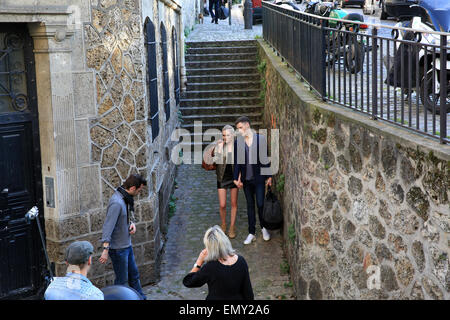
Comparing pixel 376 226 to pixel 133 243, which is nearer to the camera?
pixel 376 226

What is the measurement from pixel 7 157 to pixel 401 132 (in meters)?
4.20

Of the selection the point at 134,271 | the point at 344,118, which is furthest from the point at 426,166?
the point at 134,271

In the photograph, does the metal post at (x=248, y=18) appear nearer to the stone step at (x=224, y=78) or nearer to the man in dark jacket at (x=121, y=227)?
the stone step at (x=224, y=78)

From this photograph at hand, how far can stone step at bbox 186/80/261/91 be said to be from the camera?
50.0 feet

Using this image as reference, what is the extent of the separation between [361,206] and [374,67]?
4.31 feet

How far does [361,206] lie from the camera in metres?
5.43

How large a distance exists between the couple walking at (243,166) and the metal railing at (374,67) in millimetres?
1207

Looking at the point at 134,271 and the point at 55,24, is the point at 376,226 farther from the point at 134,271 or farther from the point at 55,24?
the point at 55,24

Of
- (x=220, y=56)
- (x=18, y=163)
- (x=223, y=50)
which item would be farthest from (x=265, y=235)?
(x=223, y=50)

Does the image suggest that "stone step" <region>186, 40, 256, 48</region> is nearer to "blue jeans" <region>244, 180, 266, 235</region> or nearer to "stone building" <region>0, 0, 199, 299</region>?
"blue jeans" <region>244, 180, 266, 235</region>

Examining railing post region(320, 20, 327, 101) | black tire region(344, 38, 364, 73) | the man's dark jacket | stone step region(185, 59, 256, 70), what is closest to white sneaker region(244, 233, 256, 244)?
the man's dark jacket

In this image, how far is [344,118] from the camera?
582 cm

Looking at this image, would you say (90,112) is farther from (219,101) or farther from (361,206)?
(219,101)

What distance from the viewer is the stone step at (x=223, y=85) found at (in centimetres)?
1525
